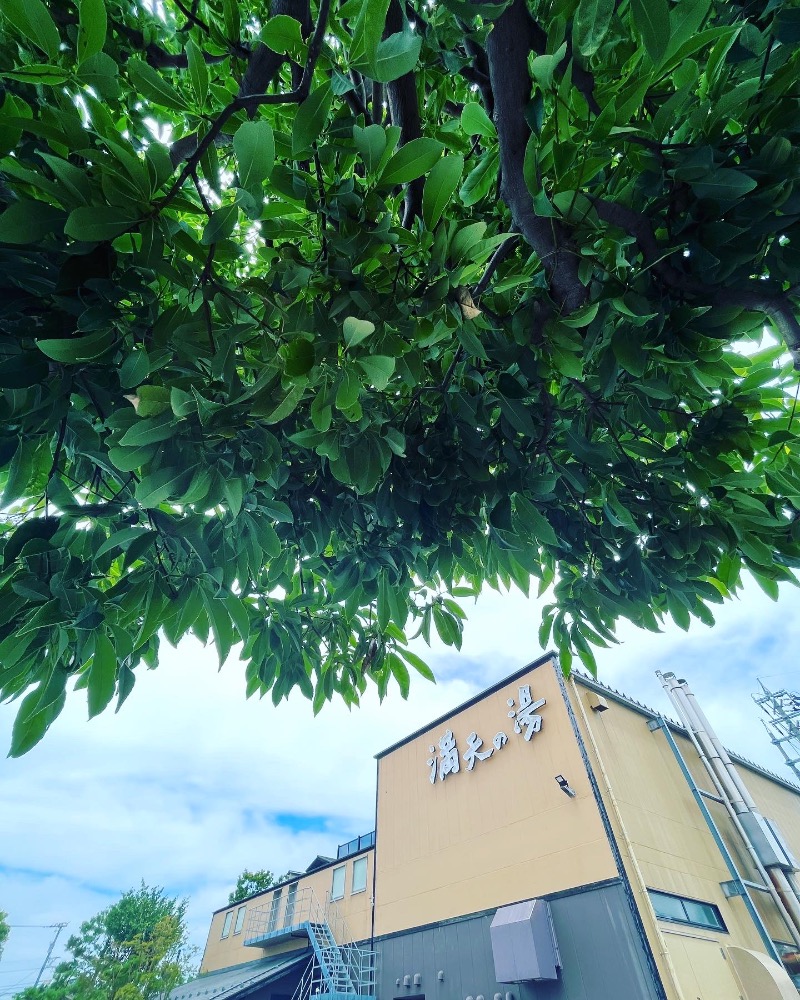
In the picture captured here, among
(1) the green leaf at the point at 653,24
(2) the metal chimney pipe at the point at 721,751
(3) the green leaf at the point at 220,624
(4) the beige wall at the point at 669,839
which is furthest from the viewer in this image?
(2) the metal chimney pipe at the point at 721,751

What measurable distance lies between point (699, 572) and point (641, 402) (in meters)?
0.59

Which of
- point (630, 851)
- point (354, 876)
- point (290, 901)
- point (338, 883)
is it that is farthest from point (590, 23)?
point (290, 901)

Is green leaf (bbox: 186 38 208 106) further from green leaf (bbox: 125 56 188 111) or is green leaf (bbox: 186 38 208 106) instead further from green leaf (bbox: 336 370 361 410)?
green leaf (bbox: 336 370 361 410)

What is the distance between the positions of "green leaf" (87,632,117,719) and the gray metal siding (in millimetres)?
7807

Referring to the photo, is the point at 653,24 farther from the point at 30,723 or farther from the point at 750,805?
the point at 750,805

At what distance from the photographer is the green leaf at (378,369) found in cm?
85

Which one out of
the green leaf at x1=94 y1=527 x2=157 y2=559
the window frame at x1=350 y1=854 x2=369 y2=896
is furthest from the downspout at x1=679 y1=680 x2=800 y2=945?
the green leaf at x1=94 y1=527 x2=157 y2=559

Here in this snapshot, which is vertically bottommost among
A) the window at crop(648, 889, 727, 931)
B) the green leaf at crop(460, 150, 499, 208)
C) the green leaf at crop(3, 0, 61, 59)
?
the green leaf at crop(3, 0, 61, 59)

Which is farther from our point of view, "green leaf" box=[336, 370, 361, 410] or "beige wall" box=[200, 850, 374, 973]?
"beige wall" box=[200, 850, 374, 973]

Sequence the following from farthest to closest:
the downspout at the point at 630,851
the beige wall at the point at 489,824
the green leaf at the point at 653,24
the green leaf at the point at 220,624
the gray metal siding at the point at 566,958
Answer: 1. the beige wall at the point at 489,824
2. the gray metal siding at the point at 566,958
3. the downspout at the point at 630,851
4. the green leaf at the point at 220,624
5. the green leaf at the point at 653,24

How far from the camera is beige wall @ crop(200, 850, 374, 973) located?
11445 millimetres

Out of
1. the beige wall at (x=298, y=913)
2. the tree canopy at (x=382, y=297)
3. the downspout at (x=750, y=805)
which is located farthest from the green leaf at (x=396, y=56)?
the beige wall at (x=298, y=913)

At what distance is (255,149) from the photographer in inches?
30.4

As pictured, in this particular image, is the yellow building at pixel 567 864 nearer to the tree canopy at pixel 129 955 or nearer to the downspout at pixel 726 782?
the downspout at pixel 726 782
